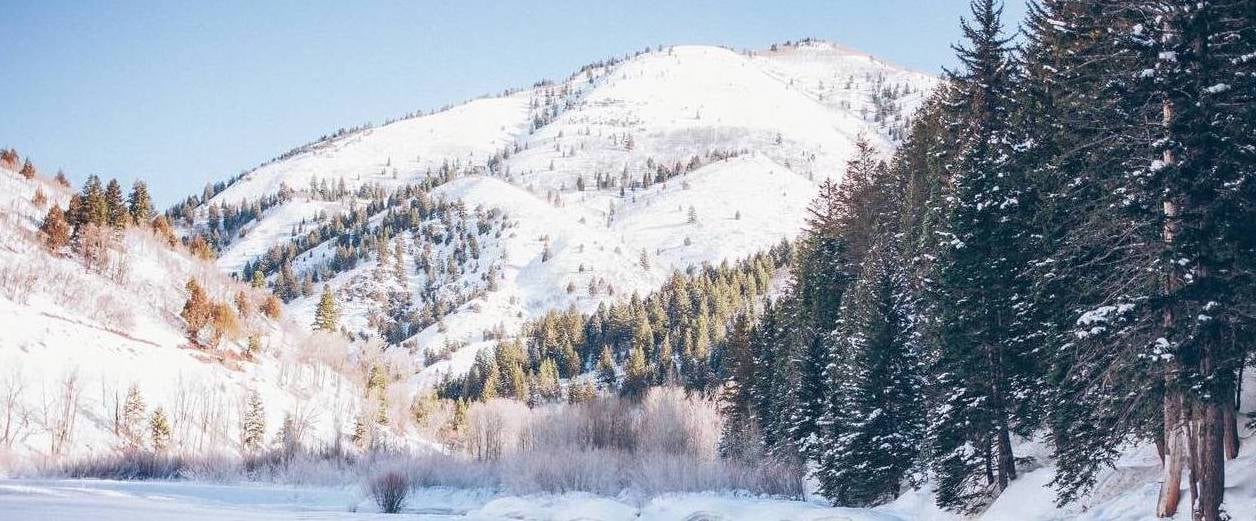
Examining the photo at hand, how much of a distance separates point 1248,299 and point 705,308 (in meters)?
117

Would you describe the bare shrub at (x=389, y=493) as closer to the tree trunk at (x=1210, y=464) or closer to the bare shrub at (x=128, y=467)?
the bare shrub at (x=128, y=467)

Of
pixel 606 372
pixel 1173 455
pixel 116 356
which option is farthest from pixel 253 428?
pixel 1173 455

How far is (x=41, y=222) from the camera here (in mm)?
79438

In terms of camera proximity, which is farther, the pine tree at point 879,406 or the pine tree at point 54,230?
the pine tree at point 54,230

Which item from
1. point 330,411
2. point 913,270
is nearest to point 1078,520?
point 913,270

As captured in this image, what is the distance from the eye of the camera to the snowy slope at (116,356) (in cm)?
5688

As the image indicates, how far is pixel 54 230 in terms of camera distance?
73.9 metres

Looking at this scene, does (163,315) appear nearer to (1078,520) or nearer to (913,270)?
(913,270)

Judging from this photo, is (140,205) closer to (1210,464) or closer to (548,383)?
(548,383)

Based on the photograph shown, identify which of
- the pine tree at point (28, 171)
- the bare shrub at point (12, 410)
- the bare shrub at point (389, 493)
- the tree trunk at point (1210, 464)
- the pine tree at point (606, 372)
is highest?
the pine tree at point (28, 171)

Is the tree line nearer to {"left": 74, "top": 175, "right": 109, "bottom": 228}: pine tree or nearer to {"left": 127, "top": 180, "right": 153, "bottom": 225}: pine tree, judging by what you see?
{"left": 74, "top": 175, "right": 109, "bottom": 228}: pine tree

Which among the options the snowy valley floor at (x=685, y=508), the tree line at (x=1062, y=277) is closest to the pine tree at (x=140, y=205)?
the snowy valley floor at (x=685, y=508)

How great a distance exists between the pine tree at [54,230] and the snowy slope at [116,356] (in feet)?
3.36

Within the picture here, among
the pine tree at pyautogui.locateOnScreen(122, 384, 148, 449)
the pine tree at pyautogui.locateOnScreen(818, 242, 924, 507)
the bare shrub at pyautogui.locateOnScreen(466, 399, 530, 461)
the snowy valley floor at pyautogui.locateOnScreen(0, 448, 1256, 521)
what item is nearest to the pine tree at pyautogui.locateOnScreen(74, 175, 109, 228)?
the pine tree at pyautogui.locateOnScreen(122, 384, 148, 449)
